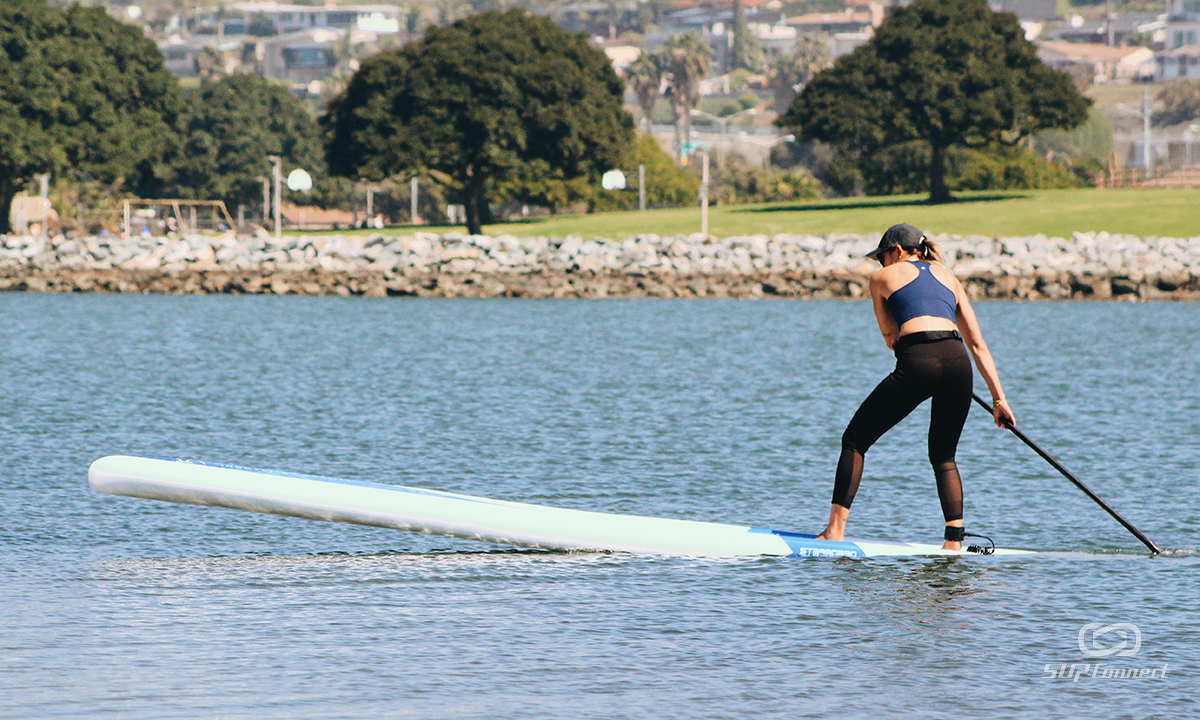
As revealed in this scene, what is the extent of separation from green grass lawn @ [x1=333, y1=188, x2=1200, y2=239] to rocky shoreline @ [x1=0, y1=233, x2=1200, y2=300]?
7.88 metres

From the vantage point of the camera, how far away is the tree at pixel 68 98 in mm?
66562

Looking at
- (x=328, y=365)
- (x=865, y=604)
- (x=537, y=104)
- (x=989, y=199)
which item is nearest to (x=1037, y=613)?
(x=865, y=604)

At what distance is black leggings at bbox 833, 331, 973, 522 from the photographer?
8.88 metres

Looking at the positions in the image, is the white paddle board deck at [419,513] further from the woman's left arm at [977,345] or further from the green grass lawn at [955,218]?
the green grass lawn at [955,218]

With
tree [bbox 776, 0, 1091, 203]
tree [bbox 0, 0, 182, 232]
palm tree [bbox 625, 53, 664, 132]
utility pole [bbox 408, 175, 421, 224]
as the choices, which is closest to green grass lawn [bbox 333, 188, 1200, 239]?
tree [bbox 776, 0, 1091, 203]

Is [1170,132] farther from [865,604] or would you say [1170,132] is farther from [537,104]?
[865,604]

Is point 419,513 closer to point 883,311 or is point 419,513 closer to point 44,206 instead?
point 883,311

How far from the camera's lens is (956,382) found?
8945mm

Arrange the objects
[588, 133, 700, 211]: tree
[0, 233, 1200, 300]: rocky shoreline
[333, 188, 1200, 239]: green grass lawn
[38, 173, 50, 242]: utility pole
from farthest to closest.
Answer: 1. [588, 133, 700, 211]: tree
2. [333, 188, 1200, 239]: green grass lawn
3. [38, 173, 50, 242]: utility pole
4. [0, 233, 1200, 300]: rocky shoreline

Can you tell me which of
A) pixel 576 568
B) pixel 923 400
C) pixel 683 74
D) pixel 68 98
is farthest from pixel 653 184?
pixel 923 400

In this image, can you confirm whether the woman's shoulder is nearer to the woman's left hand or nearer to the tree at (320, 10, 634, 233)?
the woman's left hand

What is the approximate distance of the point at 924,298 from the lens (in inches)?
348

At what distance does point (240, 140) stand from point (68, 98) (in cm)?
3508

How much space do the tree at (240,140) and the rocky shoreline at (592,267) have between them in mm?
44341
